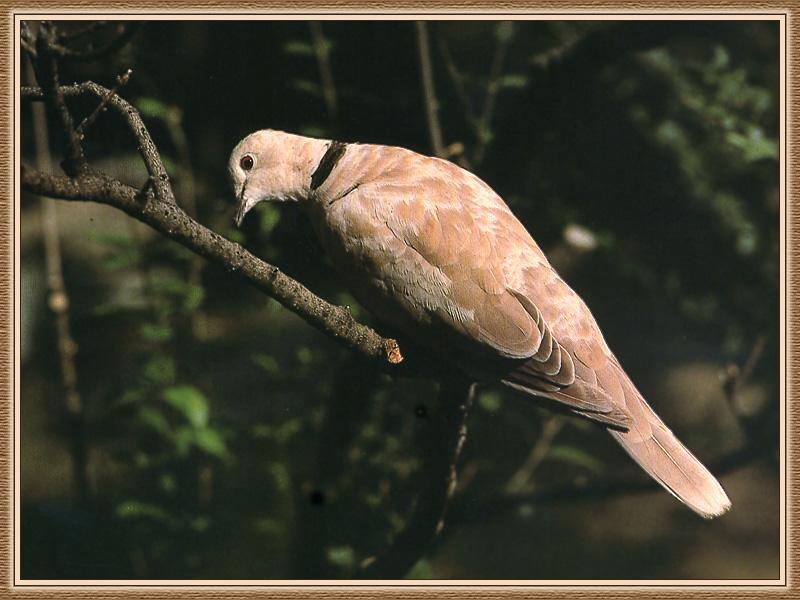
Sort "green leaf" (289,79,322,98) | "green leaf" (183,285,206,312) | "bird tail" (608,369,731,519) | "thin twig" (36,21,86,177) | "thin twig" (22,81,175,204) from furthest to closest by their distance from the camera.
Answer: "green leaf" (183,285,206,312) < "green leaf" (289,79,322,98) < "bird tail" (608,369,731,519) < "thin twig" (22,81,175,204) < "thin twig" (36,21,86,177)

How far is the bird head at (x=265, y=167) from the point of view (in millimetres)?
2008

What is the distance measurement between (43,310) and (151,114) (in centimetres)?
58

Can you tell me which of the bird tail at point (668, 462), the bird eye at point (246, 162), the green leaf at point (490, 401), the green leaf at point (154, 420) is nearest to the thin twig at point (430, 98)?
the bird eye at point (246, 162)

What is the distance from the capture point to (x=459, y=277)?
1866 mm

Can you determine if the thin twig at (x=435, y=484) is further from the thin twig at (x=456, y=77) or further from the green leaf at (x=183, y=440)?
the thin twig at (x=456, y=77)

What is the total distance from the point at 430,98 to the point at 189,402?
103cm

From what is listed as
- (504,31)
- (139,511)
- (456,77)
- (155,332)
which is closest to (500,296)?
(456,77)

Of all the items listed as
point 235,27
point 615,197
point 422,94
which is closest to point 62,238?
point 235,27

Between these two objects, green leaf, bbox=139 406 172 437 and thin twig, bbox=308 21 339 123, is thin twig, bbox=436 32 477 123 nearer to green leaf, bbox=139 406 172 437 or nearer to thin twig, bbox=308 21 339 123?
thin twig, bbox=308 21 339 123

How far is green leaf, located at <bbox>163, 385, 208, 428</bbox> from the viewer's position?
2.21 m

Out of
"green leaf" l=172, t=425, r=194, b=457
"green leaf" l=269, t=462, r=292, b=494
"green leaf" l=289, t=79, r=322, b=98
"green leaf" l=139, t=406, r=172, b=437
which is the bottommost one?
"green leaf" l=269, t=462, r=292, b=494

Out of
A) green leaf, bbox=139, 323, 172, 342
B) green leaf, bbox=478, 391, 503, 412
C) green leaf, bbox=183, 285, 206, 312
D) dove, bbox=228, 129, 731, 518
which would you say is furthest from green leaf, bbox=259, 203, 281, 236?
green leaf, bbox=478, 391, 503, 412

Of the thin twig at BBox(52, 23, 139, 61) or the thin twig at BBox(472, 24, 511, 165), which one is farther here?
the thin twig at BBox(472, 24, 511, 165)

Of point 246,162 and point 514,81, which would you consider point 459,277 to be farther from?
point 514,81
